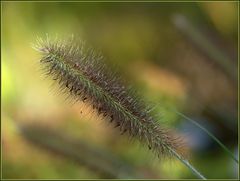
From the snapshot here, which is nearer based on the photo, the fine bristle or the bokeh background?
the fine bristle

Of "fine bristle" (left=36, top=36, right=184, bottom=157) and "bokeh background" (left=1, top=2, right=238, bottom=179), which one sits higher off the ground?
"bokeh background" (left=1, top=2, right=238, bottom=179)

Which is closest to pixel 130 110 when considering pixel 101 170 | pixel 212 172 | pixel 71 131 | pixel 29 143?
pixel 101 170

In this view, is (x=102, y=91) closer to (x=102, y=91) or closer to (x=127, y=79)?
(x=102, y=91)

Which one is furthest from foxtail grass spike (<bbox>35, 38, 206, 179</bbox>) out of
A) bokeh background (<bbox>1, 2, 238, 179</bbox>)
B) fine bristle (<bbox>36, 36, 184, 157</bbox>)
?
bokeh background (<bbox>1, 2, 238, 179</bbox>)

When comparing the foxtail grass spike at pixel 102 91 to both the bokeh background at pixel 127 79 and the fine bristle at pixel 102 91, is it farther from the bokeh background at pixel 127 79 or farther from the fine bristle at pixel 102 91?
the bokeh background at pixel 127 79

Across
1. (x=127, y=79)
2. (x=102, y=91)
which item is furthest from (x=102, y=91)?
(x=127, y=79)

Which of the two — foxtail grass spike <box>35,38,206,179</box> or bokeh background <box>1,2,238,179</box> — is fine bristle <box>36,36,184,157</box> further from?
bokeh background <box>1,2,238,179</box>
